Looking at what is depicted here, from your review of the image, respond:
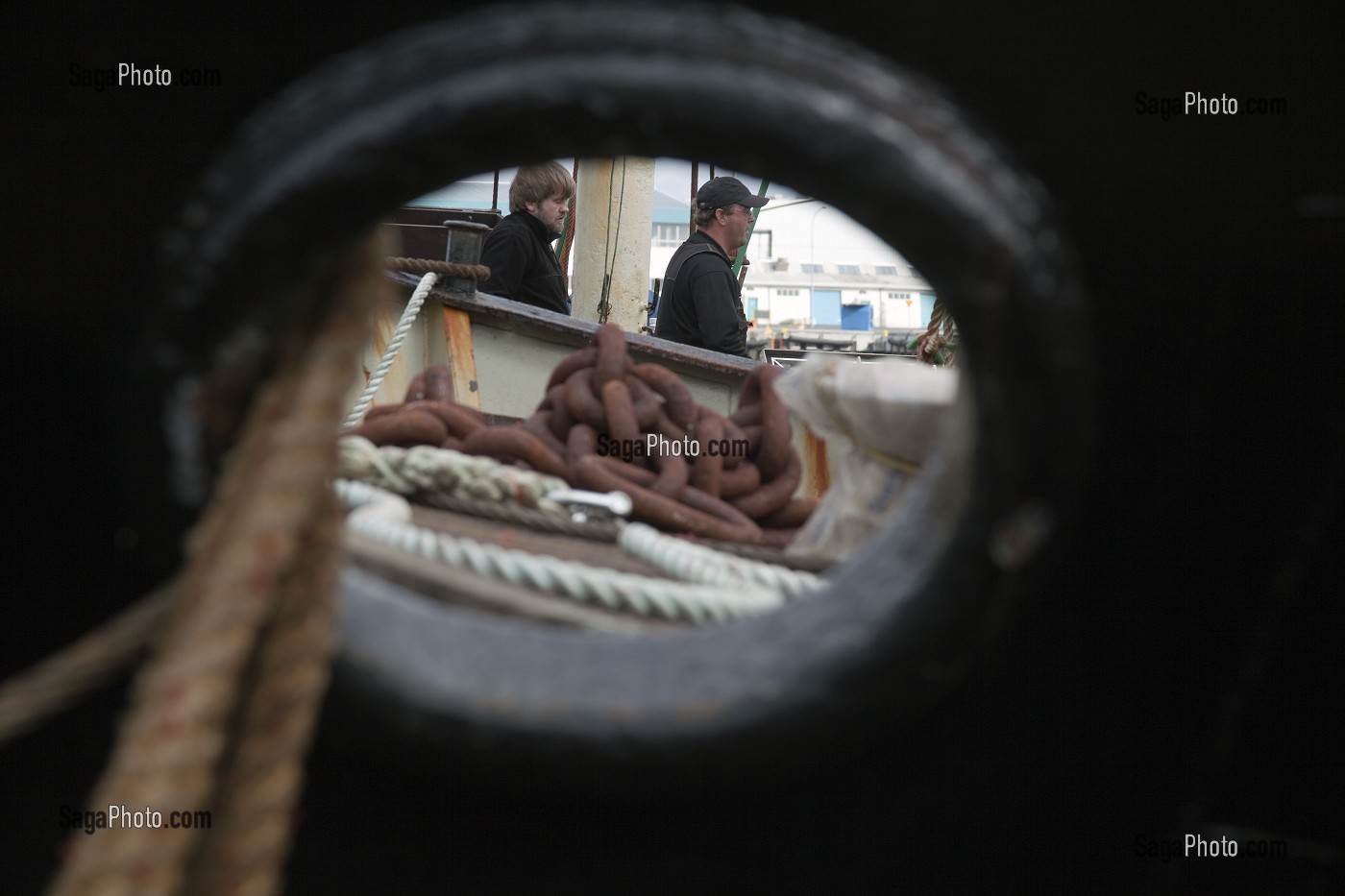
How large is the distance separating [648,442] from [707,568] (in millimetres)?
777

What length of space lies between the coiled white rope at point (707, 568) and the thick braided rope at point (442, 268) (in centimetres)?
253

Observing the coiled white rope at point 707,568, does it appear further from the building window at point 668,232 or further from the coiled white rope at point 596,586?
the building window at point 668,232

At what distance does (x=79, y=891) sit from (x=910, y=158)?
0.68 m

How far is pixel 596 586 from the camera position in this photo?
133 cm

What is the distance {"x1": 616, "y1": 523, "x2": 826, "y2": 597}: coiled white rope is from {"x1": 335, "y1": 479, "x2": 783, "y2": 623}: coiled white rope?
1.7 inches

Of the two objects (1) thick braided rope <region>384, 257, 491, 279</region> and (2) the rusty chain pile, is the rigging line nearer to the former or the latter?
(1) thick braided rope <region>384, 257, 491, 279</region>

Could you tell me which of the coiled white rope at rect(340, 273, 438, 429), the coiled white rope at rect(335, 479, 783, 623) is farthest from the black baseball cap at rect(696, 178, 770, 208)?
the coiled white rope at rect(335, 479, 783, 623)

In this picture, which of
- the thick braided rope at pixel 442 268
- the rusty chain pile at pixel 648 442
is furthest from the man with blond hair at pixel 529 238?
the rusty chain pile at pixel 648 442

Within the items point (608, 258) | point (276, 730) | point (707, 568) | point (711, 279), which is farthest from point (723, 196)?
point (276, 730)

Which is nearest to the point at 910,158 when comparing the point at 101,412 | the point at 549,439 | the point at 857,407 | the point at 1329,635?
the point at 1329,635

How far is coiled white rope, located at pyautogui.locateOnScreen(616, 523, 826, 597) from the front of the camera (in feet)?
4.99

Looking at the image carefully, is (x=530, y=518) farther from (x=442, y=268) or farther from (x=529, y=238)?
(x=529, y=238)

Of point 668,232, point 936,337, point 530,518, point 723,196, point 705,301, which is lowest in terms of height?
point 530,518

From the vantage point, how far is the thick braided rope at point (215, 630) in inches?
24.2
